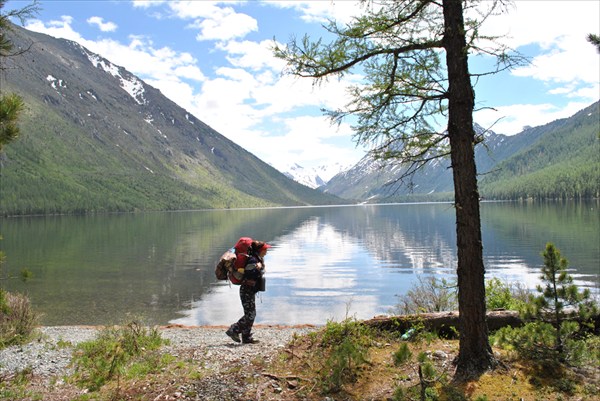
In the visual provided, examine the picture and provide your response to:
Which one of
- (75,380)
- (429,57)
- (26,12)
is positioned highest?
(26,12)

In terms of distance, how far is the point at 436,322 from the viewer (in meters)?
10.2

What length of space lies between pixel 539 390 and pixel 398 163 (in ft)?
14.5

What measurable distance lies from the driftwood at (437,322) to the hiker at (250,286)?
2.75 meters

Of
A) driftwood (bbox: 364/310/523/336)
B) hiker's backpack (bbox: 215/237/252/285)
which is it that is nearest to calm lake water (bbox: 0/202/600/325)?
driftwood (bbox: 364/310/523/336)

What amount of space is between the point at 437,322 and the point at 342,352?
10.5 feet

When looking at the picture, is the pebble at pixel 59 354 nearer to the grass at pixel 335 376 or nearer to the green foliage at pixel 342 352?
the grass at pixel 335 376

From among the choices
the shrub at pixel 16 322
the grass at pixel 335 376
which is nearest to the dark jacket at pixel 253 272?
the grass at pixel 335 376

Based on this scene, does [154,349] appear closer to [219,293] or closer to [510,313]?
[510,313]

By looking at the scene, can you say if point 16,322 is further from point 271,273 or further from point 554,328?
point 271,273

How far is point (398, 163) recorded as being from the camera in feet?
28.4

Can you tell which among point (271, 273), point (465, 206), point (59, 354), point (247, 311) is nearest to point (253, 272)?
point (247, 311)

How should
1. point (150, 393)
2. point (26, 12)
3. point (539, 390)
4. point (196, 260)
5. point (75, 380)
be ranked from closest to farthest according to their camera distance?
1. point (539, 390)
2. point (150, 393)
3. point (26, 12)
4. point (75, 380)
5. point (196, 260)

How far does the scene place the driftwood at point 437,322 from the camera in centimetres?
993

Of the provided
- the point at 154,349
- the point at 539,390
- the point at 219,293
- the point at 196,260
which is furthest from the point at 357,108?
the point at 196,260
